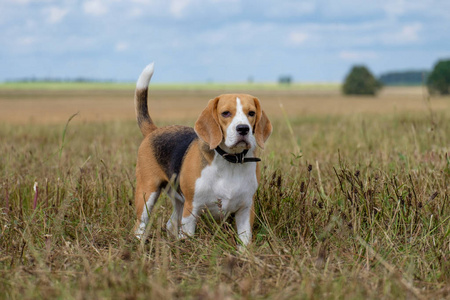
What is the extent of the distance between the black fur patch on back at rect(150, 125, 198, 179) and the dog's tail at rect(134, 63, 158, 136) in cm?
35

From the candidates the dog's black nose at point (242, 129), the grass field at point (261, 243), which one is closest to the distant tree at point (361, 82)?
the grass field at point (261, 243)

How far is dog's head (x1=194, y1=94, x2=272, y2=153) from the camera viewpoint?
3654mm

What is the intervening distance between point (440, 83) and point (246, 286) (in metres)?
30.8

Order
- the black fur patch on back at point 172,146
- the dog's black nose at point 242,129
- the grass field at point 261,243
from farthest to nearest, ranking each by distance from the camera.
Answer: the black fur patch on back at point 172,146 < the dog's black nose at point 242,129 < the grass field at point 261,243

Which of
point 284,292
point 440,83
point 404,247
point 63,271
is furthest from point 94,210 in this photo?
point 440,83

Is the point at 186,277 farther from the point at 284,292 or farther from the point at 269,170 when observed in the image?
the point at 269,170

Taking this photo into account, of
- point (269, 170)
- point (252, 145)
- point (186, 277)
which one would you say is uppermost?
point (252, 145)

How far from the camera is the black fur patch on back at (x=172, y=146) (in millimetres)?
4465

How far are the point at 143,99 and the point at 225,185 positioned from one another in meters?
1.73

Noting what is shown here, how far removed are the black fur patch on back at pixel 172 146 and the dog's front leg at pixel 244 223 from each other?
67cm

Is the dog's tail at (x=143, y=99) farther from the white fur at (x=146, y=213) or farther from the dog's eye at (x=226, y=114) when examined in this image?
the dog's eye at (x=226, y=114)

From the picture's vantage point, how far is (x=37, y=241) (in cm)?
407

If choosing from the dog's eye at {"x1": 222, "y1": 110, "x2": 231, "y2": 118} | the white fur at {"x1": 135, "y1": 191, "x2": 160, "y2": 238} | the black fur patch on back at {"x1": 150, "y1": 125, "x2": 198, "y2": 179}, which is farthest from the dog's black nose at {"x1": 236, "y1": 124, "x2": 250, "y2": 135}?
the white fur at {"x1": 135, "y1": 191, "x2": 160, "y2": 238}

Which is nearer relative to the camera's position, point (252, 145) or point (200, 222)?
point (252, 145)
